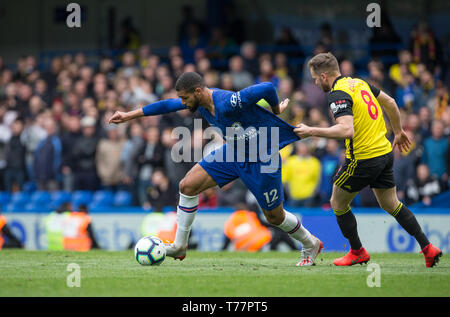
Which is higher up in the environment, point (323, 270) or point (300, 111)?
point (300, 111)

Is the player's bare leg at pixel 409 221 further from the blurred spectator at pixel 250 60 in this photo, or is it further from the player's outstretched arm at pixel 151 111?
the blurred spectator at pixel 250 60

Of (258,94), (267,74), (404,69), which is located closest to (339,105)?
(258,94)

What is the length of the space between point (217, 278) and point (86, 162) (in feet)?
29.6

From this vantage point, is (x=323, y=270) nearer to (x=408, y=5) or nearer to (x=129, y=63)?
(x=129, y=63)

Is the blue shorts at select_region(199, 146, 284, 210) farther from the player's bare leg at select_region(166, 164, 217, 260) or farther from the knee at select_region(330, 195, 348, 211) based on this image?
the knee at select_region(330, 195, 348, 211)

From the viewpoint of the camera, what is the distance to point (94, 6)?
75.0ft

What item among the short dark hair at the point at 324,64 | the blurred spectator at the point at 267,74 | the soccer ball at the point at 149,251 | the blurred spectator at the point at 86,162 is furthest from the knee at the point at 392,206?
the blurred spectator at the point at 86,162

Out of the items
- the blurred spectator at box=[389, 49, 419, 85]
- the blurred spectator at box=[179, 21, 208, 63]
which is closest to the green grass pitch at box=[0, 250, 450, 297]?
the blurred spectator at box=[389, 49, 419, 85]

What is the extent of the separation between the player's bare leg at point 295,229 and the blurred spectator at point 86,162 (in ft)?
27.0

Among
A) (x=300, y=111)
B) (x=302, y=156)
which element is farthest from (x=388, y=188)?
(x=300, y=111)

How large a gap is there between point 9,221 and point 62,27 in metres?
9.81

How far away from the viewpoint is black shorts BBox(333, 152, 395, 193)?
8094mm

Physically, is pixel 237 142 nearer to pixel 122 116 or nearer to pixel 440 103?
pixel 122 116

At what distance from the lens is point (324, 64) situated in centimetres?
812
